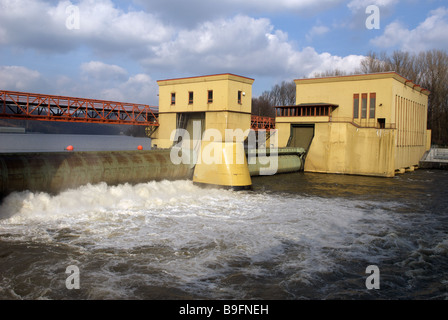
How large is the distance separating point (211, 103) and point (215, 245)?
73.7 ft

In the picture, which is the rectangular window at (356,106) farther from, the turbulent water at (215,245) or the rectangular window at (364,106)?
the turbulent water at (215,245)

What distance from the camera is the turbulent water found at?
794cm

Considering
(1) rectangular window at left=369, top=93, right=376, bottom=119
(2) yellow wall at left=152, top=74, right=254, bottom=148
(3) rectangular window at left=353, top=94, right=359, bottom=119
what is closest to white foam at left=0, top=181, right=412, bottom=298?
(2) yellow wall at left=152, top=74, right=254, bottom=148

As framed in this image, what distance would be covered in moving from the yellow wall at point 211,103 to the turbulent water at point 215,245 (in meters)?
14.1

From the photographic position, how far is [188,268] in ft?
29.3

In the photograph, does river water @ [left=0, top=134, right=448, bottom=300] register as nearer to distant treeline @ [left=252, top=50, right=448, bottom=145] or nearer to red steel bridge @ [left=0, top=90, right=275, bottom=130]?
red steel bridge @ [left=0, top=90, right=275, bottom=130]

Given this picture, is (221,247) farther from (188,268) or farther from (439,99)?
(439,99)

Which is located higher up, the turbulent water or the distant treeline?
the distant treeline

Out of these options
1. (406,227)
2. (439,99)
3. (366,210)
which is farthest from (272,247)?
(439,99)

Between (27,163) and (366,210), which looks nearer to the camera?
(27,163)

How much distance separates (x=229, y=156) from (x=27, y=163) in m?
9.42

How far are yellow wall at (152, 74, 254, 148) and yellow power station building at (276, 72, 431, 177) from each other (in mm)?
3901

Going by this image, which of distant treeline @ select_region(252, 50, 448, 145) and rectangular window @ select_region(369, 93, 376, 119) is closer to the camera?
rectangular window @ select_region(369, 93, 376, 119)
